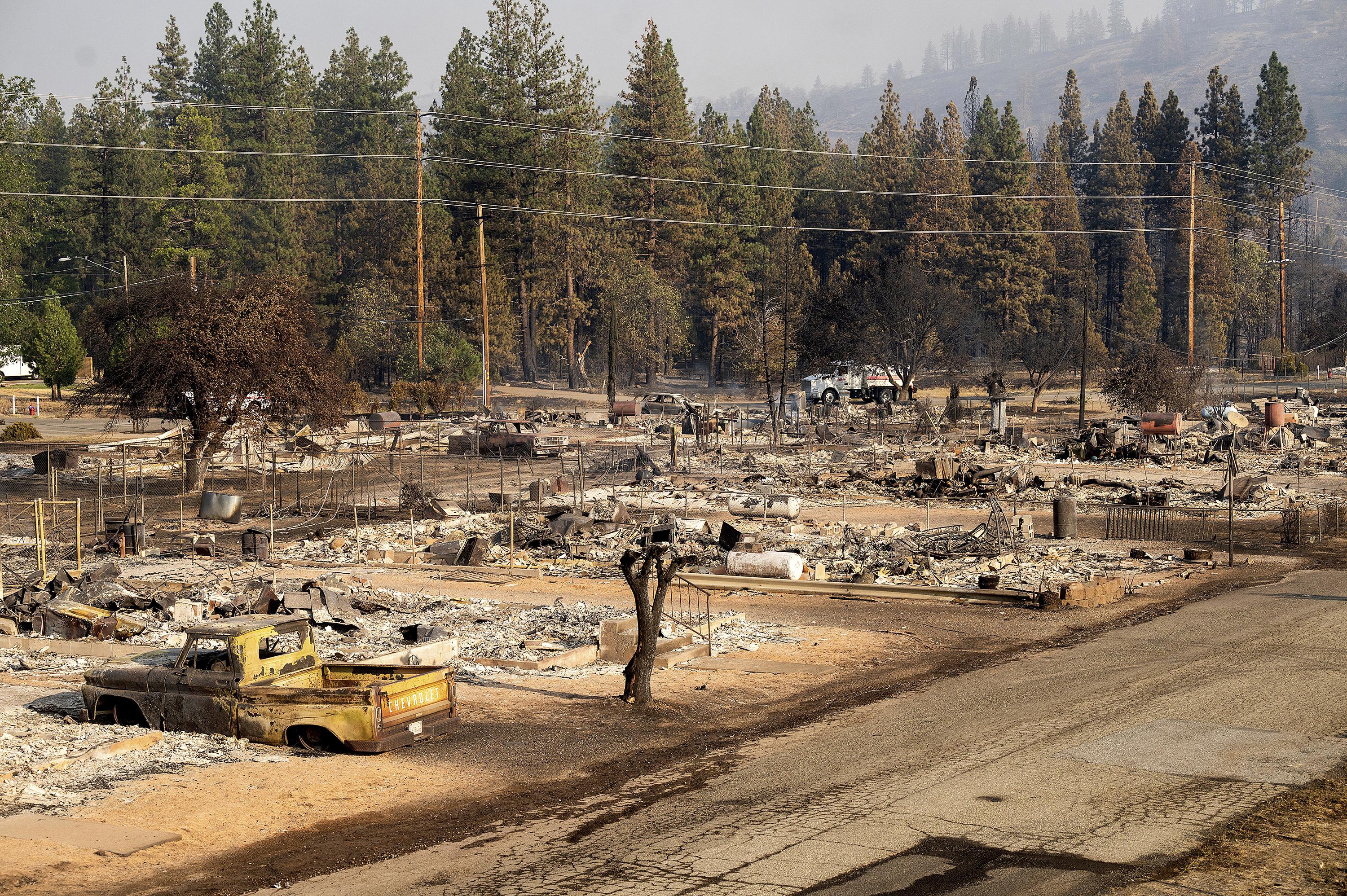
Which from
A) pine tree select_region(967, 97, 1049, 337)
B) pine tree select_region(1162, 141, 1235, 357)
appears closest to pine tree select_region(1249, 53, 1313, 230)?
pine tree select_region(1162, 141, 1235, 357)

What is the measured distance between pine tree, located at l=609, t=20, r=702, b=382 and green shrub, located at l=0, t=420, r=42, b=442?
45539 mm

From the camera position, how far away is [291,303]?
4128 centimetres

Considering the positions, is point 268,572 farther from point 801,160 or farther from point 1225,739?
point 801,160

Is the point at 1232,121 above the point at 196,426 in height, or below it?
above

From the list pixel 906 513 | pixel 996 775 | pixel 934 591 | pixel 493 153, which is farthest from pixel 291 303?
pixel 493 153

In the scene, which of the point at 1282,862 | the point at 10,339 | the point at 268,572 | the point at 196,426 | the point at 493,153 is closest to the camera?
the point at 1282,862

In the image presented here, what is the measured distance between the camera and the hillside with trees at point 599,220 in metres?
81.8

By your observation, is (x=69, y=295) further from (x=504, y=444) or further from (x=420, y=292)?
(x=504, y=444)

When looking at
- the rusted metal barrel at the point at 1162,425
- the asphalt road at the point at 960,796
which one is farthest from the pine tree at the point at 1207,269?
the asphalt road at the point at 960,796

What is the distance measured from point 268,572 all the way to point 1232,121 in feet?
364

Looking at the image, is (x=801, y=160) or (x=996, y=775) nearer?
(x=996, y=775)

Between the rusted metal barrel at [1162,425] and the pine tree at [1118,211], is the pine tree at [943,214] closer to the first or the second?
the pine tree at [1118,211]

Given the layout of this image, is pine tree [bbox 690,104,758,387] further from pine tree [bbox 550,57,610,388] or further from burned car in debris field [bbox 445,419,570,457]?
burned car in debris field [bbox 445,419,570,457]

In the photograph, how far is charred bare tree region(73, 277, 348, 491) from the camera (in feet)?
125
